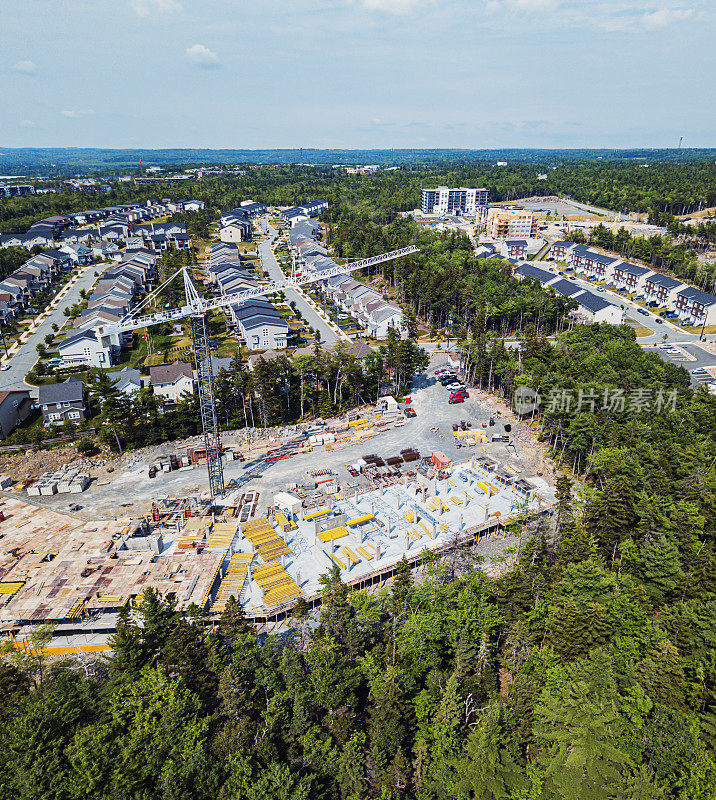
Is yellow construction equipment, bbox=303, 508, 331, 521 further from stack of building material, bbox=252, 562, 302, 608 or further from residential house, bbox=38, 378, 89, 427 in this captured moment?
residential house, bbox=38, 378, 89, 427

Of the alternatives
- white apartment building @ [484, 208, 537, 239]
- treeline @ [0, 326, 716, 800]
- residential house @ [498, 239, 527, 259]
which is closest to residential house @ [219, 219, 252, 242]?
white apartment building @ [484, 208, 537, 239]

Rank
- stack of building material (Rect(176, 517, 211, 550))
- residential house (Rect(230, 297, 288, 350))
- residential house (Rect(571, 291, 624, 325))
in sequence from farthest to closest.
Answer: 1. residential house (Rect(571, 291, 624, 325))
2. residential house (Rect(230, 297, 288, 350))
3. stack of building material (Rect(176, 517, 211, 550))

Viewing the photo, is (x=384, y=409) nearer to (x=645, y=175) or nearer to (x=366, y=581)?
(x=366, y=581)

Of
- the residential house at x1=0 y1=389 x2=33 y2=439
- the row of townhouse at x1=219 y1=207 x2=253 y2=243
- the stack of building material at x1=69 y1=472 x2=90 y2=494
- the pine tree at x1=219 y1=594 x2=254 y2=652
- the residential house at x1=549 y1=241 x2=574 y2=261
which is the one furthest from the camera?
the row of townhouse at x1=219 y1=207 x2=253 y2=243

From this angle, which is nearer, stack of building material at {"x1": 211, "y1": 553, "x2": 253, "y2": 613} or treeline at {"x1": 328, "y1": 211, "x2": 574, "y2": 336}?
stack of building material at {"x1": 211, "y1": 553, "x2": 253, "y2": 613}

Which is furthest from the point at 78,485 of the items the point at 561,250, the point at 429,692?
the point at 561,250

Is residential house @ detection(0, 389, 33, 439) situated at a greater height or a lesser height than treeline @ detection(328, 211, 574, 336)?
lesser
